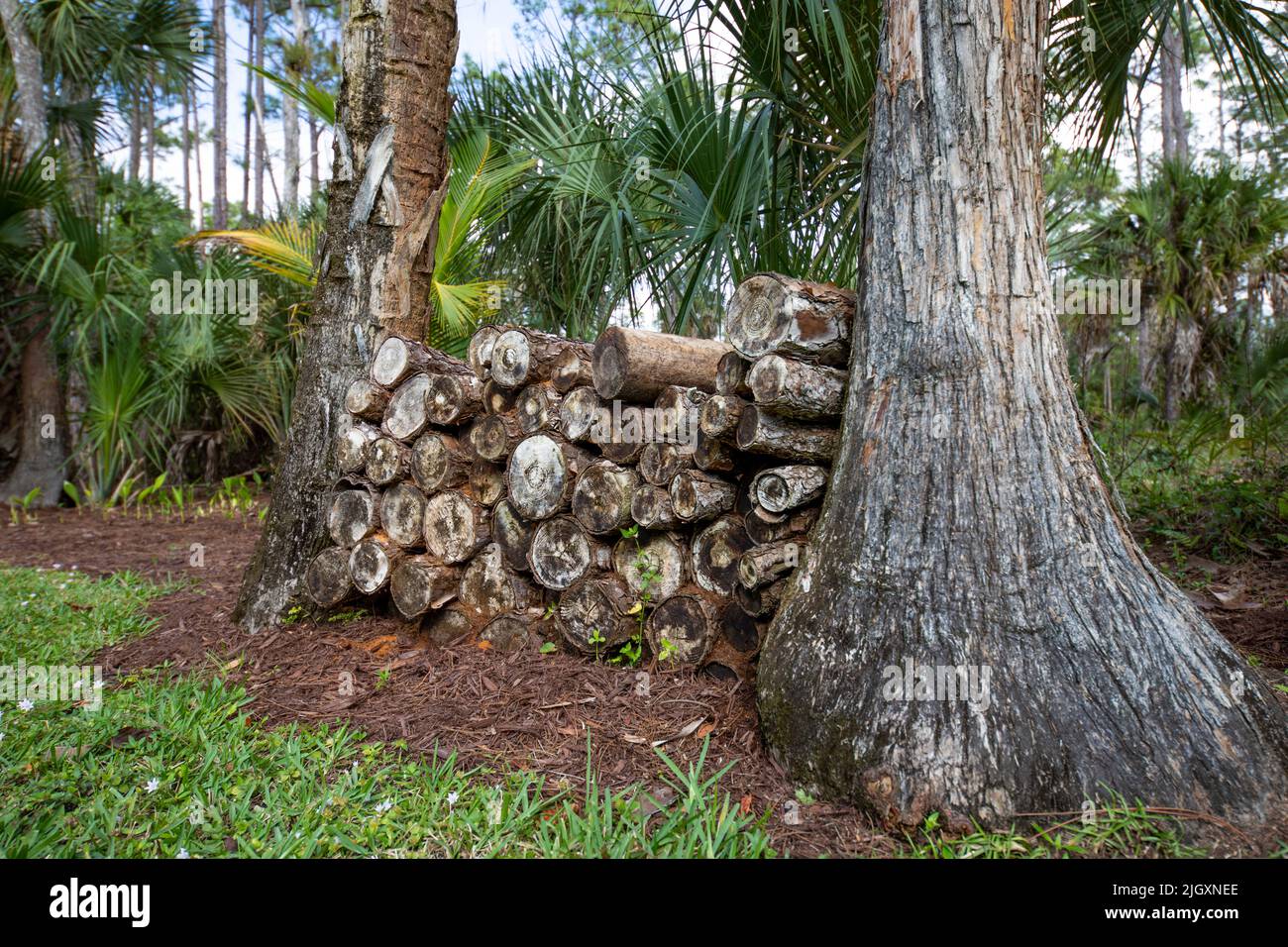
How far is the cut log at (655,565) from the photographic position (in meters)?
2.74

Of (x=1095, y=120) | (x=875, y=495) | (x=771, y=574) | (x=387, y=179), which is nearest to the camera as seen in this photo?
(x=875, y=495)

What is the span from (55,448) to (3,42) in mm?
4153

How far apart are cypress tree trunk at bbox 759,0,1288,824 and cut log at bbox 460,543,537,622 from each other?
3.72 ft

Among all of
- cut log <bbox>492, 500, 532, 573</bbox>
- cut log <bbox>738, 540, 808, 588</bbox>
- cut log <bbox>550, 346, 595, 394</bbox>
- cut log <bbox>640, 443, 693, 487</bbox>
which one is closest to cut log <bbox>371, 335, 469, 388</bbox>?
cut log <bbox>550, 346, 595, 394</bbox>

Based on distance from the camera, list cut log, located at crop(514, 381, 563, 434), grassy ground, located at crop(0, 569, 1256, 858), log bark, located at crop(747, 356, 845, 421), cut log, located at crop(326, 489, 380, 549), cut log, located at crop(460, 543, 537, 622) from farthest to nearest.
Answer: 1. cut log, located at crop(326, 489, 380, 549)
2. cut log, located at crop(460, 543, 537, 622)
3. cut log, located at crop(514, 381, 563, 434)
4. log bark, located at crop(747, 356, 845, 421)
5. grassy ground, located at crop(0, 569, 1256, 858)

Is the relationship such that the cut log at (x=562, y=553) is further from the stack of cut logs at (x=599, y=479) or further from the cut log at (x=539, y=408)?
the cut log at (x=539, y=408)

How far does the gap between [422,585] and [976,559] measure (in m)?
2.07

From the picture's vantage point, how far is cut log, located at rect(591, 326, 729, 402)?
2732mm

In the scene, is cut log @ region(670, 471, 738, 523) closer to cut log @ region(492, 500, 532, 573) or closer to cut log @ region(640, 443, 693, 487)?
cut log @ region(640, 443, 693, 487)

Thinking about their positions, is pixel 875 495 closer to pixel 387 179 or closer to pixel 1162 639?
pixel 1162 639

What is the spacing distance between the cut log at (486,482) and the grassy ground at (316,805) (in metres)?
1.00
